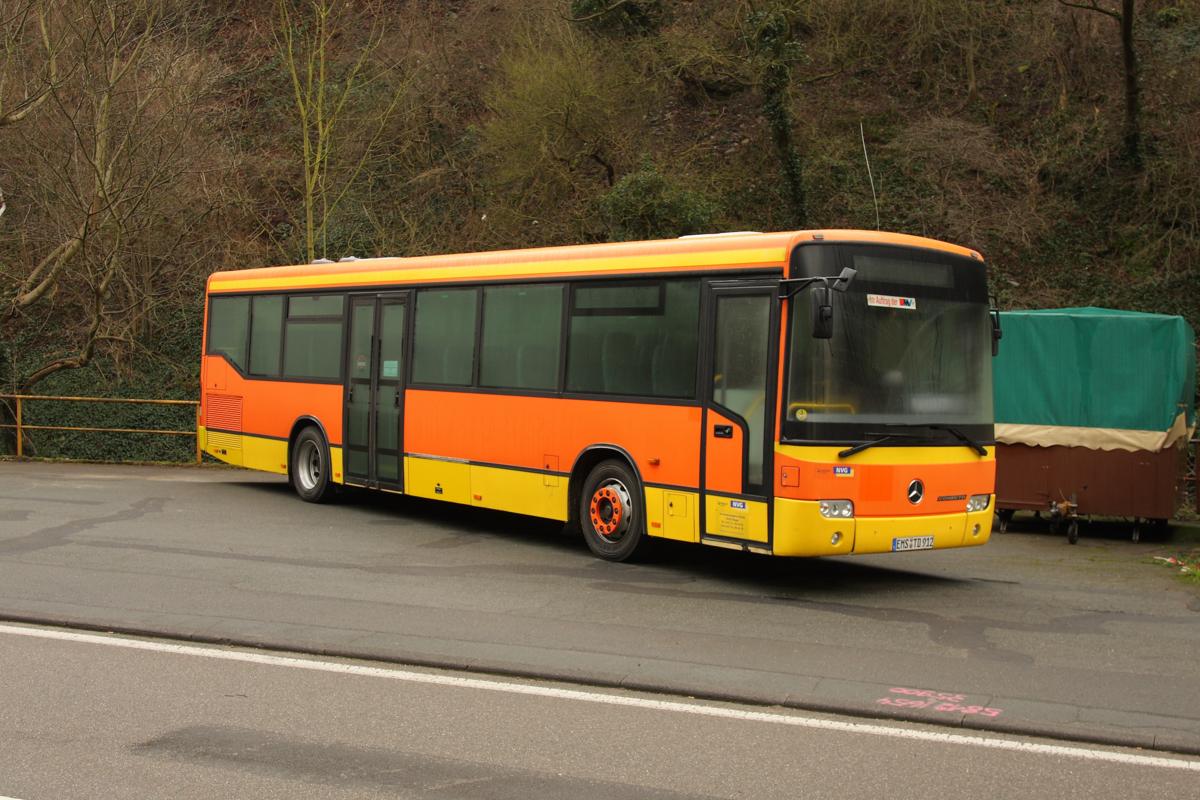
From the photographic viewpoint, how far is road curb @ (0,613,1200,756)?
6375 millimetres

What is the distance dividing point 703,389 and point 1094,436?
240 inches

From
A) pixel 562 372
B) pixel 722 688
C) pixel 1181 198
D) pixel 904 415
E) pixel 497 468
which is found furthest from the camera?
pixel 1181 198

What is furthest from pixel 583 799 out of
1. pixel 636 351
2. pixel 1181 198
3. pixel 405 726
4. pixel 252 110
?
pixel 252 110

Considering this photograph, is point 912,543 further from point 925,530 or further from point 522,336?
point 522,336

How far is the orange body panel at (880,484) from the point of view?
398 inches

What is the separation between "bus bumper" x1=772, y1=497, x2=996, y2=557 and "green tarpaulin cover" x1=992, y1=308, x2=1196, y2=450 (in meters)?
5.00

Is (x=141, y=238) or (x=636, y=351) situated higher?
(x=141, y=238)

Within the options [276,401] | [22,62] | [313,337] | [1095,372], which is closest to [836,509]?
[1095,372]

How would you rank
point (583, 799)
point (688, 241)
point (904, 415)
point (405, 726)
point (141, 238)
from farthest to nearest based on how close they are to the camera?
point (141, 238)
point (688, 241)
point (904, 415)
point (405, 726)
point (583, 799)

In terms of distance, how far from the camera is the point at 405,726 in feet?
21.2

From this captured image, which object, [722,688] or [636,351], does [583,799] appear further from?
[636,351]

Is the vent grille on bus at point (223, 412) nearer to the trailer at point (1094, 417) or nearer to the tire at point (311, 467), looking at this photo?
the tire at point (311, 467)

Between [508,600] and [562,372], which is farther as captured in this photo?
[562,372]

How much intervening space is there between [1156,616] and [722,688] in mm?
4365
